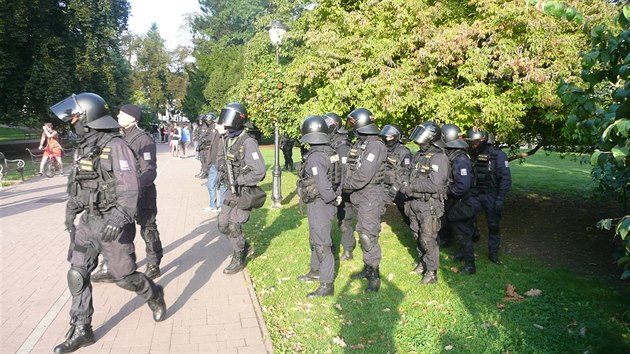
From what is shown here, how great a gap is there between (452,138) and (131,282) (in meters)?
4.68

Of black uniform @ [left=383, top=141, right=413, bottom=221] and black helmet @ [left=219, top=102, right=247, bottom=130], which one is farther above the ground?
black helmet @ [left=219, top=102, right=247, bottom=130]

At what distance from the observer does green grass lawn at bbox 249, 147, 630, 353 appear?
445 cm

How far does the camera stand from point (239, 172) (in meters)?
6.02

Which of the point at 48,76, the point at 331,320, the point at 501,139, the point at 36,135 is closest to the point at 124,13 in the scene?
the point at 48,76

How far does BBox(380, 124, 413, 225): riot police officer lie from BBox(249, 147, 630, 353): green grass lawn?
3.88 ft

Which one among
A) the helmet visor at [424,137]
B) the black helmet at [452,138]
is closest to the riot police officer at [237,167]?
the helmet visor at [424,137]

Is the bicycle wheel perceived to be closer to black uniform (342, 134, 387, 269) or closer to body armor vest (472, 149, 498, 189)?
black uniform (342, 134, 387, 269)

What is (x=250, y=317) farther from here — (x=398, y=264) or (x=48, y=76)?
(x=48, y=76)

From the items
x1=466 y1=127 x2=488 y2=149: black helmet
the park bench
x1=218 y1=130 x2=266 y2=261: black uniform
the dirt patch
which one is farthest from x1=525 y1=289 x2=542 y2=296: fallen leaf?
the park bench

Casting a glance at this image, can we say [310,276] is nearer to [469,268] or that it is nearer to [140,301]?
[140,301]

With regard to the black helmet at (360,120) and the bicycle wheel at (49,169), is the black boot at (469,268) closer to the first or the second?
the black helmet at (360,120)

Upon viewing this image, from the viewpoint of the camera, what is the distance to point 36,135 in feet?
132

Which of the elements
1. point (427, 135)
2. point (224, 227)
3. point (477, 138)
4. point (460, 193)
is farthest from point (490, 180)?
point (224, 227)

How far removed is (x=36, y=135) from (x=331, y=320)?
4392 centimetres
